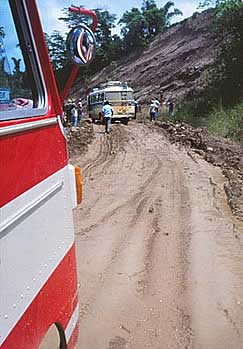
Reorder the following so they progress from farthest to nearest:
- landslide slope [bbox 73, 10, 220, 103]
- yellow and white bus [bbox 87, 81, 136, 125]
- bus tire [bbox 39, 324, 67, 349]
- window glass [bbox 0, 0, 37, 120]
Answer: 1. landslide slope [bbox 73, 10, 220, 103]
2. yellow and white bus [bbox 87, 81, 136, 125]
3. bus tire [bbox 39, 324, 67, 349]
4. window glass [bbox 0, 0, 37, 120]

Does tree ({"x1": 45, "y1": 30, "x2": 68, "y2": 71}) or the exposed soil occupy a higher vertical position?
tree ({"x1": 45, "y1": 30, "x2": 68, "y2": 71})

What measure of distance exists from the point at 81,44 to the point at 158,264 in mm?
4000

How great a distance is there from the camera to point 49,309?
83.6 inches

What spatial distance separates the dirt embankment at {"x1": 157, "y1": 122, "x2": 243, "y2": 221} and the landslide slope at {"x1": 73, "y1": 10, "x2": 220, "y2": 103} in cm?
1931

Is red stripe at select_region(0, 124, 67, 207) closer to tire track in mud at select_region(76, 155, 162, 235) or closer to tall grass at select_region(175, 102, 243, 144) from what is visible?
tire track in mud at select_region(76, 155, 162, 235)

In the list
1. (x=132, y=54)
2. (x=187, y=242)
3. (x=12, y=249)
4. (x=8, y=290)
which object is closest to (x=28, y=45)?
(x=12, y=249)

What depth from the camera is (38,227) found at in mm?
2029

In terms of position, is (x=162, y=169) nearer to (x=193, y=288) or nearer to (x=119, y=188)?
(x=119, y=188)

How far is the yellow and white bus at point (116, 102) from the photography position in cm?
2845

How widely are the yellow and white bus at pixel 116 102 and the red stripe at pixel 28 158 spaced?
25.8 metres

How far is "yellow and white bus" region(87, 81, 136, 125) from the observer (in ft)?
93.4

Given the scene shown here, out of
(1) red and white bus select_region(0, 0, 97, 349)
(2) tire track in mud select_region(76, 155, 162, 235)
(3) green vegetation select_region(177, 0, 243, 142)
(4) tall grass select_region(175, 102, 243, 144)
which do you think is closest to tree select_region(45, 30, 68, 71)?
(1) red and white bus select_region(0, 0, 97, 349)

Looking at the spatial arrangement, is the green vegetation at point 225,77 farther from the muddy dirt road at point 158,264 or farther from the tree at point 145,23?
the tree at point 145,23

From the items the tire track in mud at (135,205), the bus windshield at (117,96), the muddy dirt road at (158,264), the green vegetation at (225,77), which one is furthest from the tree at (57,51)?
the bus windshield at (117,96)
